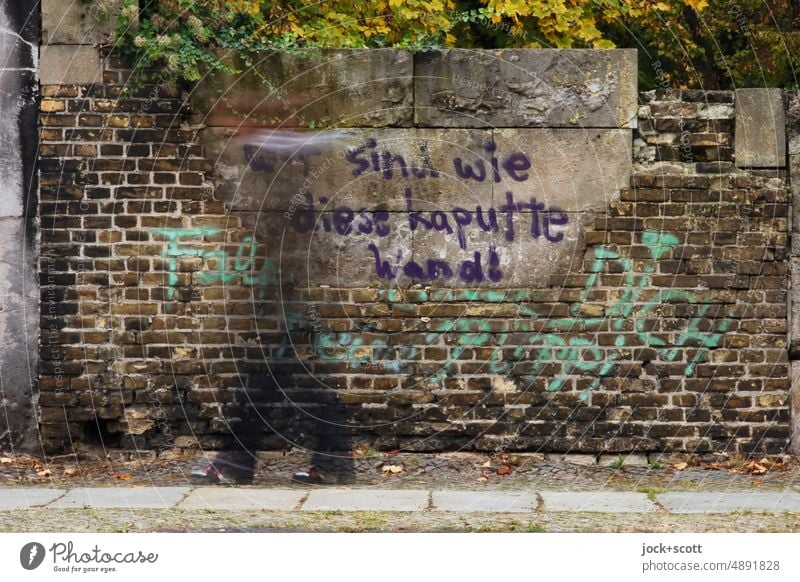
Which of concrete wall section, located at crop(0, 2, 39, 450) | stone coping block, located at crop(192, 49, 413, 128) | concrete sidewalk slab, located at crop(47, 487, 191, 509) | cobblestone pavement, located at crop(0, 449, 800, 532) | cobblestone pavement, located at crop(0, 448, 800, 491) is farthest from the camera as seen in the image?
concrete wall section, located at crop(0, 2, 39, 450)

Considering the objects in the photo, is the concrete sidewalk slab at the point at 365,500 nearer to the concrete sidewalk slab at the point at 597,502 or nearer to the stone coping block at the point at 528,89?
the concrete sidewalk slab at the point at 597,502

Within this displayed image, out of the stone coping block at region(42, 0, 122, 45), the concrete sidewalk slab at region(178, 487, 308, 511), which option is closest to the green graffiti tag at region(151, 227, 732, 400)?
the concrete sidewalk slab at region(178, 487, 308, 511)

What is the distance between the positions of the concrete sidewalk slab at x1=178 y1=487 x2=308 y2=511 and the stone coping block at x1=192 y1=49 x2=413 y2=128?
2519 mm

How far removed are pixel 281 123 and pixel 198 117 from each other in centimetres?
58

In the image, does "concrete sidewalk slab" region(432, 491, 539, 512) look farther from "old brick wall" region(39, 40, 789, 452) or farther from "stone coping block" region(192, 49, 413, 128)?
"stone coping block" region(192, 49, 413, 128)

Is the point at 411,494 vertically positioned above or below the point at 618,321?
below

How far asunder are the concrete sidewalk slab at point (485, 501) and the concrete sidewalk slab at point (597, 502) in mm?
112

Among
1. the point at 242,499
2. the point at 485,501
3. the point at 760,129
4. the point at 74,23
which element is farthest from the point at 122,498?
the point at 760,129

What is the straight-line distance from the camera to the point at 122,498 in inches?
296

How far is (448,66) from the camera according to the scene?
834 centimetres

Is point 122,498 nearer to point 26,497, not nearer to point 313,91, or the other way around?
point 26,497

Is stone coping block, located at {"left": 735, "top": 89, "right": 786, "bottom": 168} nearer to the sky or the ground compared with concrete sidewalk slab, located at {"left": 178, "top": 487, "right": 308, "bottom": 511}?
nearer to the sky

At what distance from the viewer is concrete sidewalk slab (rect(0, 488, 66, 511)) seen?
7254 millimetres

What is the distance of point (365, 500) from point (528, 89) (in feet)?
9.98
